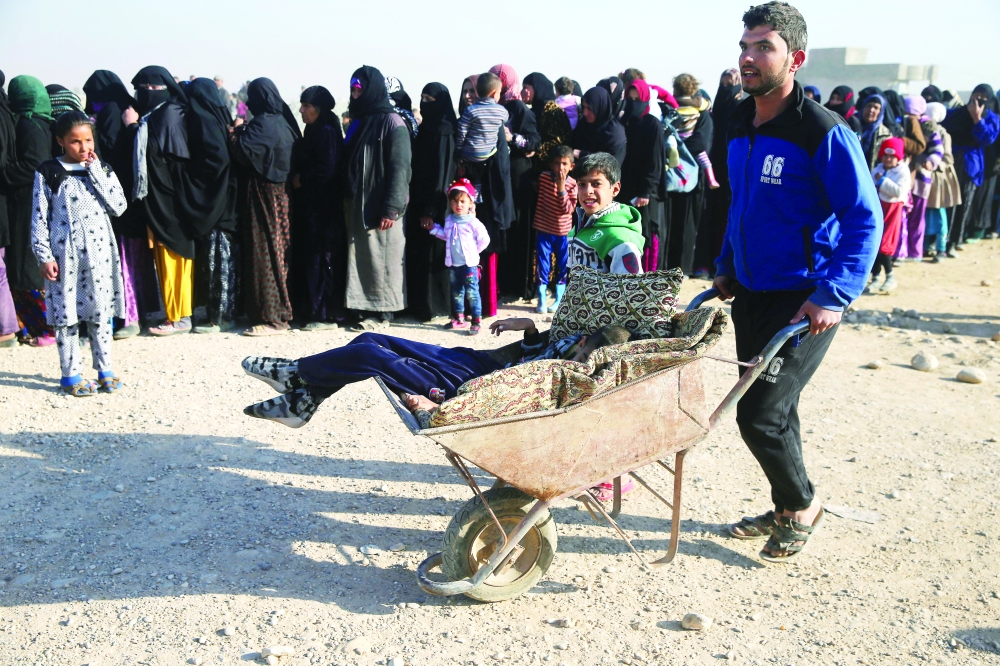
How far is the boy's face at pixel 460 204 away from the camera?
22.9ft

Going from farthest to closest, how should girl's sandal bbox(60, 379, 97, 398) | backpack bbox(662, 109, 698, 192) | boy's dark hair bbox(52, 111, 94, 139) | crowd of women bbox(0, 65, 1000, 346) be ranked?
backpack bbox(662, 109, 698, 192)
crowd of women bbox(0, 65, 1000, 346)
girl's sandal bbox(60, 379, 97, 398)
boy's dark hair bbox(52, 111, 94, 139)

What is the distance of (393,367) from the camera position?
315 centimetres

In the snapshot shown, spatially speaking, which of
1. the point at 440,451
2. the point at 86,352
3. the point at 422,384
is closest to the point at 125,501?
the point at 440,451

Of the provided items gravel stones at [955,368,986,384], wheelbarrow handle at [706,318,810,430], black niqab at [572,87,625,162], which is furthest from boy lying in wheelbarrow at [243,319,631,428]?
black niqab at [572,87,625,162]

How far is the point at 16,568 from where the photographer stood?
3.52 meters

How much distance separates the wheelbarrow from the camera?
114 inches

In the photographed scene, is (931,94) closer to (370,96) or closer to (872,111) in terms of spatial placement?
(872,111)

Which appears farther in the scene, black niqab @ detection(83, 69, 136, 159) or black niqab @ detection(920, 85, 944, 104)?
black niqab @ detection(920, 85, 944, 104)

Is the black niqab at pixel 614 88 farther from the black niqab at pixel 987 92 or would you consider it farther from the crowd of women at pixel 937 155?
the black niqab at pixel 987 92

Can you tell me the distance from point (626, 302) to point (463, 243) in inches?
147

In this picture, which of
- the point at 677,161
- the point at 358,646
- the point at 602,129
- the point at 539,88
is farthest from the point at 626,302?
the point at 539,88

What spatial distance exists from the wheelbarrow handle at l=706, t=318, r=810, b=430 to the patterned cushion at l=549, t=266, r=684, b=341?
35 centimetres

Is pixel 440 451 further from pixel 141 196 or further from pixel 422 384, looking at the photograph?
pixel 141 196

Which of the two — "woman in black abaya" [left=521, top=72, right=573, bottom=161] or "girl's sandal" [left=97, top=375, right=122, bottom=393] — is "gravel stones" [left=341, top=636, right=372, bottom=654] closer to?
"girl's sandal" [left=97, top=375, right=122, bottom=393]
